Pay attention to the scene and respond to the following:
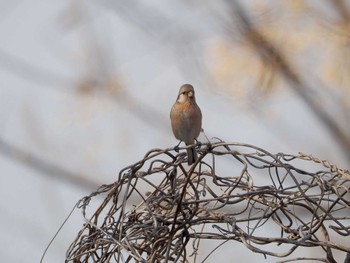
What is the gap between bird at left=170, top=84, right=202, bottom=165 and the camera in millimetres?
2830

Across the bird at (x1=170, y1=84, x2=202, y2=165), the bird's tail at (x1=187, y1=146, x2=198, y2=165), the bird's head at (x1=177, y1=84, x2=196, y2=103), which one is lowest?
the bird's tail at (x1=187, y1=146, x2=198, y2=165)

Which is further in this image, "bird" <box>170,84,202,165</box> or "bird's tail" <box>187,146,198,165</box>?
"bird" <box>170,84,202,165</box>

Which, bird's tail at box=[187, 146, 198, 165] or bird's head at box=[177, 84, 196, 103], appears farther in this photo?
bird's head at box=[177, 84, 196, 103]

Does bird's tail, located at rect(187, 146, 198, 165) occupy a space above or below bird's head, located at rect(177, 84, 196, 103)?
below

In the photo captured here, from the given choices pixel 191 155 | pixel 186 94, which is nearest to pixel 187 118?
pixel 186 94

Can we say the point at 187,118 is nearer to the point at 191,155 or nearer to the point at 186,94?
the point at 186,94

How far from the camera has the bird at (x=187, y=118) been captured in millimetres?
2830

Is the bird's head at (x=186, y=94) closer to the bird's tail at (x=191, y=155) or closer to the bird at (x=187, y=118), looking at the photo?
the bird at (x=187, y=118)

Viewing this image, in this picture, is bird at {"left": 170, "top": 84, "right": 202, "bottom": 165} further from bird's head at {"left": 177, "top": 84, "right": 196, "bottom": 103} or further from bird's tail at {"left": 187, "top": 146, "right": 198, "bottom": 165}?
bird's tail at {"left": 187, "top": 146, "right": 198, "bottom": 165}

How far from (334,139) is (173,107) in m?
0.94

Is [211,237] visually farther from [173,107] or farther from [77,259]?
[173,107]

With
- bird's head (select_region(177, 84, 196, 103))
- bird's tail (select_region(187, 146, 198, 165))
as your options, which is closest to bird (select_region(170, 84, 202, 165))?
bird's head (select_region(177, 84, 196, 103))

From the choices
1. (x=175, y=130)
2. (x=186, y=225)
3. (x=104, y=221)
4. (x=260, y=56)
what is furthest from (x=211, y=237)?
(x=260, y=56)

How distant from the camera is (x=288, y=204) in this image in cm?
190
